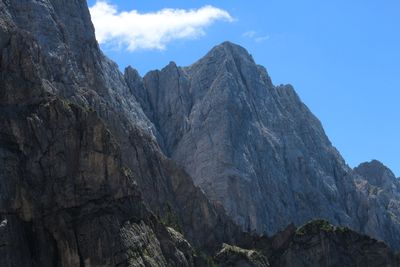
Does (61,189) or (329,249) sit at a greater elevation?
(61,189)

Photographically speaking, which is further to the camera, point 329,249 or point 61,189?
point 329,249

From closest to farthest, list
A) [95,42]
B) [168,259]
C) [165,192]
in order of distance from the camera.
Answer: [168,259], [165,192], [95,42]

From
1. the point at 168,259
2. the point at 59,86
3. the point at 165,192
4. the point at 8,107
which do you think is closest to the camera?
the point at 8,107

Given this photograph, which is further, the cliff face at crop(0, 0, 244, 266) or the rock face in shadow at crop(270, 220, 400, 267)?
the rock face in shadow at crop(270, 220, 400, 267)

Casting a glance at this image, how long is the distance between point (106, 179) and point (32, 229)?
14.1 m

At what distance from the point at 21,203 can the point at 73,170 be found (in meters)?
10.0

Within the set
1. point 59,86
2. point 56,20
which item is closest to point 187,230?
point 59,86

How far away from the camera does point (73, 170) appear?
109 metres

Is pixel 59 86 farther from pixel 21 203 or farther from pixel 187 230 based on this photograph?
pixel 21 203

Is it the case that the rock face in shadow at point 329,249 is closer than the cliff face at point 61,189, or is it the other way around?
the cliff face at point 61,189

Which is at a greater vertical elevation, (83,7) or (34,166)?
(83,7)

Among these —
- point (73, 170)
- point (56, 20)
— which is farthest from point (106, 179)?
point (56, 20)

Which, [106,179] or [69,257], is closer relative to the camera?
[69,257]

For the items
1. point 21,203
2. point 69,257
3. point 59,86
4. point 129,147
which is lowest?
point 69,257
